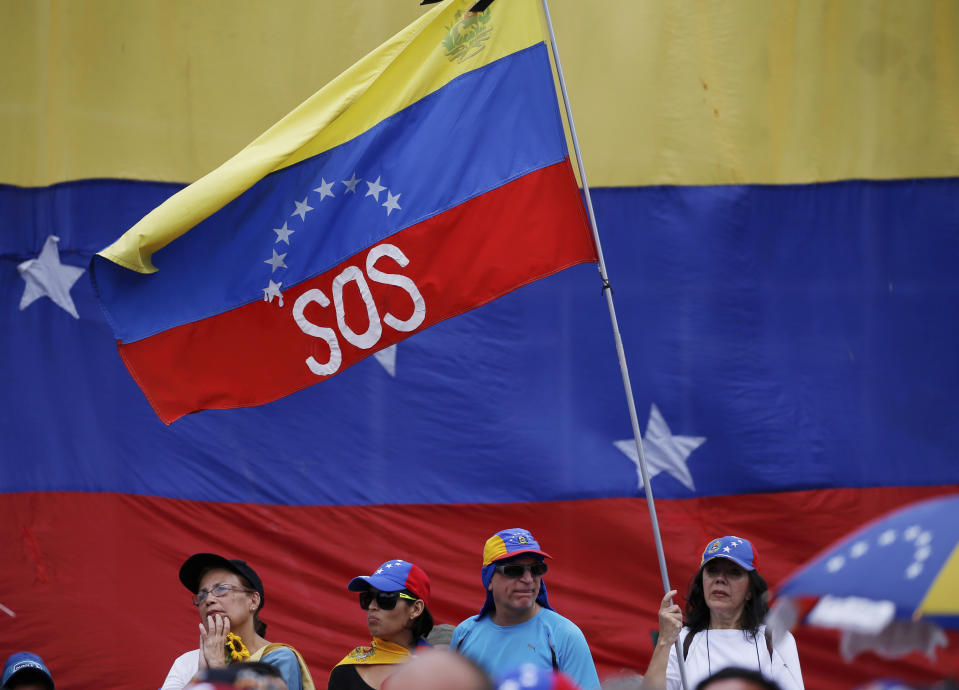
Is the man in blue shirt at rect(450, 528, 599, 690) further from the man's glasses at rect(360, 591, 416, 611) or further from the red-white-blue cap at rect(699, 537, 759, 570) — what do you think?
the red-white-blue cap at rect(699, 537, 759, 570)

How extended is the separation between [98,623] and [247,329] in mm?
2551

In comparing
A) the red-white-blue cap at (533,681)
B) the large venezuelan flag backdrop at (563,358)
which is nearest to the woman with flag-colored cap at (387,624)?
the large venezuelan flag backdrop at (563,358)

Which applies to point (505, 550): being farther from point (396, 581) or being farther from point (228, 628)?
point (228, 628)

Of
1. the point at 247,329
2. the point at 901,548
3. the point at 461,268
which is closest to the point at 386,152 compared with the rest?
the point at 461,268

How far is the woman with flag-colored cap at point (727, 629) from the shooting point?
4.27 metres

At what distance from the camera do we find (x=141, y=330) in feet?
14.9

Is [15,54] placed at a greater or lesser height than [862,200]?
greater

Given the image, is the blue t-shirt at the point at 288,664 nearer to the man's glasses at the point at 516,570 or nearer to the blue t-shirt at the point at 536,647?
the blue t-shirt at the point at 536,647

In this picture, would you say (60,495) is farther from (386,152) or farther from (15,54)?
(386,152)

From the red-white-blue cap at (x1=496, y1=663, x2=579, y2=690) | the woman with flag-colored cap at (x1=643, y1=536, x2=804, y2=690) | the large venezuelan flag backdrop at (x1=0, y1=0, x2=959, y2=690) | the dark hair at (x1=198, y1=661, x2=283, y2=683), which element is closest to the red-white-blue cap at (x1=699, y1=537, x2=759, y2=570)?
the woman with flag-colored cap at (x1=643, y1=536, x2=804, y2=690)

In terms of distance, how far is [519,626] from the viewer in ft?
14.4


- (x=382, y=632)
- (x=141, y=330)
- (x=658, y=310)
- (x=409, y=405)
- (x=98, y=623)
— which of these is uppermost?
(x=658, y=310)

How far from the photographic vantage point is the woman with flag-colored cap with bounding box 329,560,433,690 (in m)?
4.48

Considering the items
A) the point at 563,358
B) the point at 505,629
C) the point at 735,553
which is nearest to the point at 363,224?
the point at 505,629
